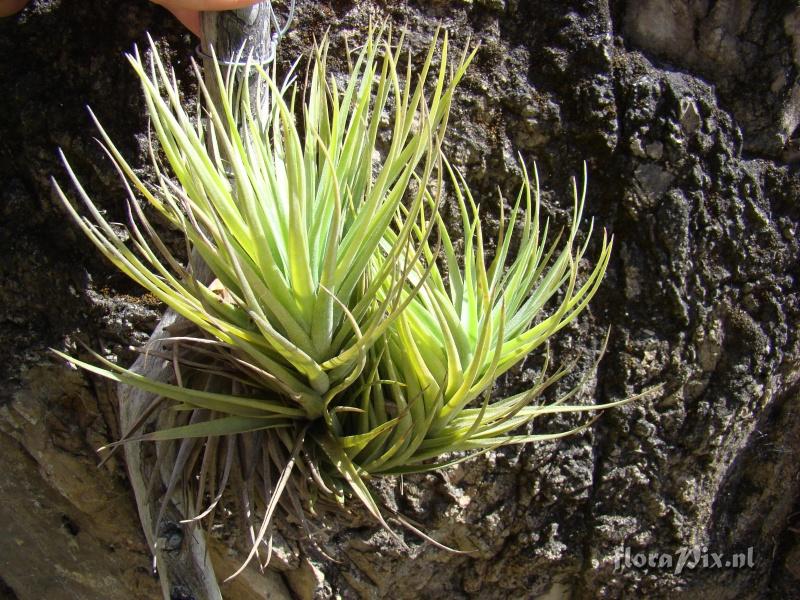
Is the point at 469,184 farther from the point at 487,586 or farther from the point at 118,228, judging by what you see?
the point at 487,586

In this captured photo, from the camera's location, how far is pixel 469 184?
1422 millimetres

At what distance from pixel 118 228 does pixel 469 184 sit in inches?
26.4

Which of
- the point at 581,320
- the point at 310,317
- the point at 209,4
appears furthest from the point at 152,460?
the point at 581,320

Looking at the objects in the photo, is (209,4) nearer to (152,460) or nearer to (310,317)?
(310,317)

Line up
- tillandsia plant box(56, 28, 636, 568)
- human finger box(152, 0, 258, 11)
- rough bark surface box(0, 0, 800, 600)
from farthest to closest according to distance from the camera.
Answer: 1. rough bark surface box(0, 0, 800, 600)
2. human finger box(152, 0, 258, 11)
3. tillandsia plant box(56, 28, 636, 568)

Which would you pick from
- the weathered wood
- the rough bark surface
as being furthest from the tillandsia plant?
the rough bark surface

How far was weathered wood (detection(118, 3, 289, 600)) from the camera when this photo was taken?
3.06 feet

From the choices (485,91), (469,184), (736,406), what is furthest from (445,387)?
(736,406)

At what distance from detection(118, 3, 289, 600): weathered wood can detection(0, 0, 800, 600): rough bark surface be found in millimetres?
325

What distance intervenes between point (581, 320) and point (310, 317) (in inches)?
34.3

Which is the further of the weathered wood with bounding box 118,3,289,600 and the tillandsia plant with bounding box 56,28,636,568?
the weathered wood with bounding box 118,3,289,600

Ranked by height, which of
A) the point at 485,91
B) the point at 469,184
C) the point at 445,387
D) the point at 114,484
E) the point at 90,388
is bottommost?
the point at 114,484

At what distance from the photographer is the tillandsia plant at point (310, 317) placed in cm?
74

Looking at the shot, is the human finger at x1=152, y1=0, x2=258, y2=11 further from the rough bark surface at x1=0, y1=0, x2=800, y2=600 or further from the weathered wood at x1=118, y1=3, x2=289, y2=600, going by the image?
the rough bark surface at x1=0, y1=0, x2=800, y2=600
